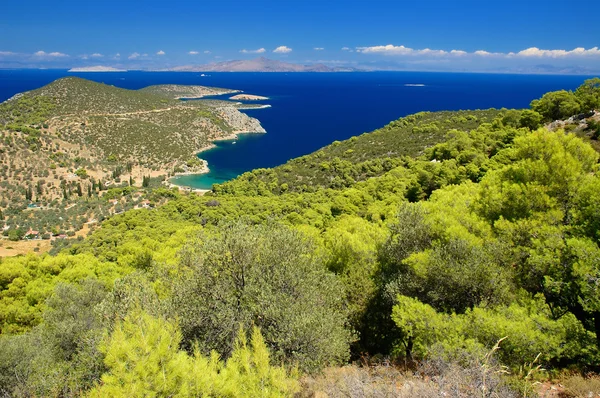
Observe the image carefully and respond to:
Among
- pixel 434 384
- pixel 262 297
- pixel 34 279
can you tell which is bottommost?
pixel 34 279

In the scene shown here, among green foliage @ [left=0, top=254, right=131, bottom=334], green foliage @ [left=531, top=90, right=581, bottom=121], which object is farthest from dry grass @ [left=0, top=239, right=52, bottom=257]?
green foliage @ [left=531, top=90, right=581, bottom=121]

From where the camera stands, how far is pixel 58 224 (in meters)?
52.9

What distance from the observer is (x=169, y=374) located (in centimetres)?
760

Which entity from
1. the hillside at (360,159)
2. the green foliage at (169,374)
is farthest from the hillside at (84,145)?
the green foliage at (169,374)

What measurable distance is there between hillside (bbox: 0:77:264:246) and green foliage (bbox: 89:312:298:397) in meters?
52.8

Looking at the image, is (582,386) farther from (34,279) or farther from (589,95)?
(589,95)

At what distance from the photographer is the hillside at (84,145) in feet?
200

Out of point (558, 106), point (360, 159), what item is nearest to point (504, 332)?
point (558, 106)

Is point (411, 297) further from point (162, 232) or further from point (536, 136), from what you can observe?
point (162, 232)

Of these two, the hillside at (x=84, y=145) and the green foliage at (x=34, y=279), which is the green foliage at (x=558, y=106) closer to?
the green foliage at (x=34, y=279)

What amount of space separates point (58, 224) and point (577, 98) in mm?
67055

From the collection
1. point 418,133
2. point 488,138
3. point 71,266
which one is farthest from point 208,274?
point 418,133

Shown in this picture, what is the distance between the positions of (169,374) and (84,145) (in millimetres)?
94498

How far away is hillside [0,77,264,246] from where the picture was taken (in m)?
61.0
